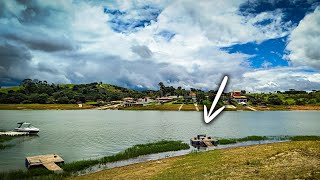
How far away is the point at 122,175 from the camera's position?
30.8 m

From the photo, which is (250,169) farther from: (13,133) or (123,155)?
(13,133)

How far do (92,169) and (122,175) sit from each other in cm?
817

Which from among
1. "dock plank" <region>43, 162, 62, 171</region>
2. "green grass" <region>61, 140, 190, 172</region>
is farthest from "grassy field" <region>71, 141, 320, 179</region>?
"green grass" <region>61, 140, 190, 172</region>

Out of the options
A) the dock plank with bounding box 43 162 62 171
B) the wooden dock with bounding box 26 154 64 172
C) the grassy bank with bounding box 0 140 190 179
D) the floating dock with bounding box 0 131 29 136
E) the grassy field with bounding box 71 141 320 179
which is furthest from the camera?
the floating dock with bounding box 0 131 29 136

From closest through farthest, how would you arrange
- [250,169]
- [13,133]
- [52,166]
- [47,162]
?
[250,169], [52,166], [47,162], [13,133]

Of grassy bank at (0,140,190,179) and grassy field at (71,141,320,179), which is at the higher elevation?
grassy field at (71,141,320,179)

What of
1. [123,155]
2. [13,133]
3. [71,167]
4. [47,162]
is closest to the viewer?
[71,167]

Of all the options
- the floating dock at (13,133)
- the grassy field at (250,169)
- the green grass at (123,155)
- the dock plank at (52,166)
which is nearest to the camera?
the grassy field at (250,169)

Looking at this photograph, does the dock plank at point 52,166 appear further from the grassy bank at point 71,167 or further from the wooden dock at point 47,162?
the grassy bank at point 71,167

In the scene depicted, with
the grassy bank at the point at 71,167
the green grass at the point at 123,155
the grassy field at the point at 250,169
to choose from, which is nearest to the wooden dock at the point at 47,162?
the grassy bank at the point at 71,167

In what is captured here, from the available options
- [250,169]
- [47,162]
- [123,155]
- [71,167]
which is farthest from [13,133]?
[250,169]

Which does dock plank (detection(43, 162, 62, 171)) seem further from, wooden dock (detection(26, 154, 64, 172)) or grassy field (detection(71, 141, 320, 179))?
grassy field (detection(71, 141, 320, 179))

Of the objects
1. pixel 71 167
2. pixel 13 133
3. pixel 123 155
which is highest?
pixel 13 133

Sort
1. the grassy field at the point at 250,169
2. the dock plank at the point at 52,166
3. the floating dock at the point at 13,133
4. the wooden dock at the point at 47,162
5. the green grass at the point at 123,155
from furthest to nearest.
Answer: the floating dock at the point at 13,133 < the green grass at the point at 123,155 < the wooden dock at the point at 47,162 < the dock plank at the point at 52,166 < the grassy field at the point at 250,169
